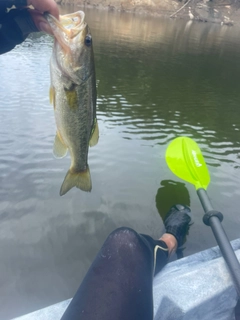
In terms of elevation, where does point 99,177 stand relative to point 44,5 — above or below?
below

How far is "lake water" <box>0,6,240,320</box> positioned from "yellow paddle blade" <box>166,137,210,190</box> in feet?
2.22

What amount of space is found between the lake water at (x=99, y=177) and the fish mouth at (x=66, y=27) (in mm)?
3207

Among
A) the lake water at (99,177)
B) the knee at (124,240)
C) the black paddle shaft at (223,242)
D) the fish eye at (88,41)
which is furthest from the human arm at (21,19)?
the lake water at (99,177)

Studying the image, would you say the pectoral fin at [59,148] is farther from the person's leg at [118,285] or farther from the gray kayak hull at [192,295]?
the gray kayak hull at [192,295]

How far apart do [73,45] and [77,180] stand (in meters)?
1.29

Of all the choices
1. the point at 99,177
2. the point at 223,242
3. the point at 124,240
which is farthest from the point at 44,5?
the point at 99,177

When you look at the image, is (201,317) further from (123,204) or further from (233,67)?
(233,67)

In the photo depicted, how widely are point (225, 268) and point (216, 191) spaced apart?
11.2ft

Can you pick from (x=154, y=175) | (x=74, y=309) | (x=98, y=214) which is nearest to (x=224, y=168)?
(x=154, y=175)

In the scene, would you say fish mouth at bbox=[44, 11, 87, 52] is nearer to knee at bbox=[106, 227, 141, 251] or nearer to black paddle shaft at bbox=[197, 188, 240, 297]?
knee at bbox=[106, 227, 141, 251]

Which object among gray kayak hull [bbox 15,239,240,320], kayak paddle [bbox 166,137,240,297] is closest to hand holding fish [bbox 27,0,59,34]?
gray kayak hull [bbox 15,239,240,320]

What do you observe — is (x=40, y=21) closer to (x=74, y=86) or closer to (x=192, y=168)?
(x=74, y=86)

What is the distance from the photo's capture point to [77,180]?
9.18 ft

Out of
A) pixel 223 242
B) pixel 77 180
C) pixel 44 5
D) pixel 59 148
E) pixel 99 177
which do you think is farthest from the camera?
pixel 99 177
